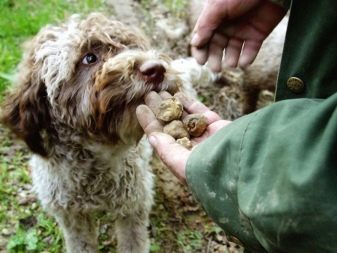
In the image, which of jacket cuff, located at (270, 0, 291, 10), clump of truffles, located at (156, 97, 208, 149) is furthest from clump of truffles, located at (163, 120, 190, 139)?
jacket cuff, located at (270, 0, 291, 10)

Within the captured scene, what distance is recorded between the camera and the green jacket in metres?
1.36

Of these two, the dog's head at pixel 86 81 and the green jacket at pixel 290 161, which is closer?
the green jacket at pixel 290 161

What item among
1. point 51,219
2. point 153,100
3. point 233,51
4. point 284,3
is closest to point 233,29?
point 233,51

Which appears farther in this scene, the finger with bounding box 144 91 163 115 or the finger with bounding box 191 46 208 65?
the finger with bounding box 191 46 208 65

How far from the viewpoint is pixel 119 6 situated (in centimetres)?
629

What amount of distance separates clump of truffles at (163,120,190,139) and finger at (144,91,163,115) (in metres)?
0.10

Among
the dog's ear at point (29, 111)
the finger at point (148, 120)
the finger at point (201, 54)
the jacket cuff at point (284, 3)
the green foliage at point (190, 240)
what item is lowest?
the green foliage at point (190, 240)

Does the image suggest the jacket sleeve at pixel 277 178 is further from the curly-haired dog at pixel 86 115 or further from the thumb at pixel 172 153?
the curly-haired dog at pixel 86 115

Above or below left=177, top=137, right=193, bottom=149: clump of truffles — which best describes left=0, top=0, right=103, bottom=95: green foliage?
below

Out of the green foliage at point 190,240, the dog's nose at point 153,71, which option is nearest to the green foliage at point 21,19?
the green foliage at point 190,240

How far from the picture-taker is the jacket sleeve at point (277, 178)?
135 cm

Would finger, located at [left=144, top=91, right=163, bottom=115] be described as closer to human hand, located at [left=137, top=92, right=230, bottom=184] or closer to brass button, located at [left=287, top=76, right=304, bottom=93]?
human hand, located at [left=137, top=92, right=230, bottom=184]

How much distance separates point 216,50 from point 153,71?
1.09 feet

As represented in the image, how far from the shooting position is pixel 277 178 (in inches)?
56.1
